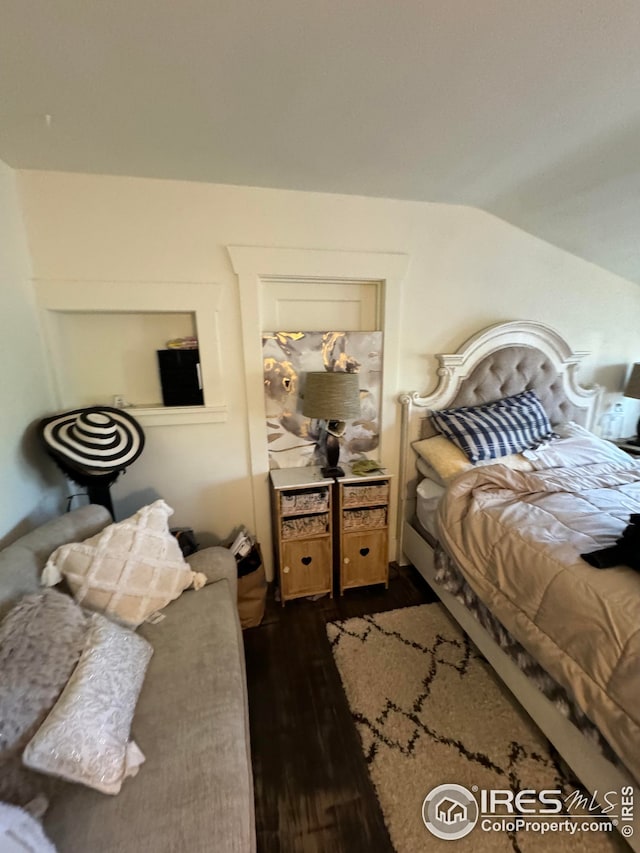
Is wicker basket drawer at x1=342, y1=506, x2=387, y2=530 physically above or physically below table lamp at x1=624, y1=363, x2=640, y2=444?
below

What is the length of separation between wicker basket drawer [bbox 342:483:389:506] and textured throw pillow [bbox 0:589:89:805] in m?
1.30

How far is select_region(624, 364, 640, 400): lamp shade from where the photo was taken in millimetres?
2584

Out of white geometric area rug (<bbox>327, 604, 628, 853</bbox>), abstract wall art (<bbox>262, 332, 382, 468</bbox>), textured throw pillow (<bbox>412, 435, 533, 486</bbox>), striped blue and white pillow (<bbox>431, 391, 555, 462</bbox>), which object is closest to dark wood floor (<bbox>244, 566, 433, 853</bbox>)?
white geometric area rug (<bbox>327, 604, 628, 853</bbox>)

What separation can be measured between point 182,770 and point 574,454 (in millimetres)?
2312

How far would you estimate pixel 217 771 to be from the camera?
35.3 inches

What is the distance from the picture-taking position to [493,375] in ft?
7.69

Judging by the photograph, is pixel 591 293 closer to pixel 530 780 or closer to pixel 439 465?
pixel 439 465

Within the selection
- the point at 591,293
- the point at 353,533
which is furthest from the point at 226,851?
the point at 591,293

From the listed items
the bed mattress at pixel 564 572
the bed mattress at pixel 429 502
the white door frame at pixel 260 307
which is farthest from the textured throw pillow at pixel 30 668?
the bed mattress at pixel 429 502

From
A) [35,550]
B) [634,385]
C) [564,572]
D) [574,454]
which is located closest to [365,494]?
[564,572]

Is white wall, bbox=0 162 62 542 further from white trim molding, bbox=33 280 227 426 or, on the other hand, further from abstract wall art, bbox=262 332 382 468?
abstract wall art, bbox=262 332 382 468

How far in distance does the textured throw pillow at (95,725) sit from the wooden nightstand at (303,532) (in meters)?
0.99

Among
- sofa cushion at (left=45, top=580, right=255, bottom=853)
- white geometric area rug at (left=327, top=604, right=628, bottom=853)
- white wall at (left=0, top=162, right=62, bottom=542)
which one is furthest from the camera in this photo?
white wall at (left=0, top=162, right=62, bottom=542)

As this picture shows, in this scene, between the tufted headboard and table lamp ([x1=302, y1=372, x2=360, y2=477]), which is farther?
the tufted headboard
